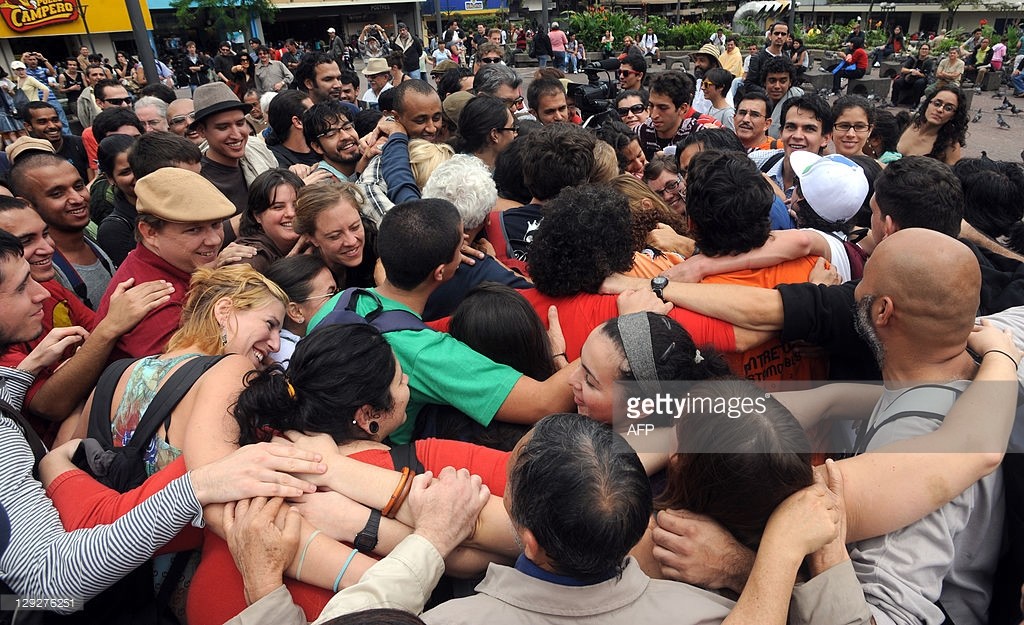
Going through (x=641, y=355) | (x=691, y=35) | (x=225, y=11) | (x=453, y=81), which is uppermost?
(x=225, y=11)

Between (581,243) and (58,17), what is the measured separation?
3245cm

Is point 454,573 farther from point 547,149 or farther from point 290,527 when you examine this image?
point 547,149

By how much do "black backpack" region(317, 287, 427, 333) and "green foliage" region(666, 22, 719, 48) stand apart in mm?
26039

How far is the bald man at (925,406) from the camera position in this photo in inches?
60.4

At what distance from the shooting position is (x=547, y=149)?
326 cm

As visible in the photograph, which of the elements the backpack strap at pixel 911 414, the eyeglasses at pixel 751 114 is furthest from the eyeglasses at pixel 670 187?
the backpack strap at pixel 911 414

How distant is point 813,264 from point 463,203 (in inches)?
68.4

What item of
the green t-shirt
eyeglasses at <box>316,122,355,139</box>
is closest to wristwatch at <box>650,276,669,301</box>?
the green t-shirt

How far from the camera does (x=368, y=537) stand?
1616mm

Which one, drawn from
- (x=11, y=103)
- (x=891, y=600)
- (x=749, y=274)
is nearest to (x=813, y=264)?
(x=749, y=274)

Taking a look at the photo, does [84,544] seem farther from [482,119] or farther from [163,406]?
[482,119]

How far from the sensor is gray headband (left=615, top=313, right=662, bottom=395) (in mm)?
1826

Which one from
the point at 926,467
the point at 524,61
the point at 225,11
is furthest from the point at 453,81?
the point at 225,11

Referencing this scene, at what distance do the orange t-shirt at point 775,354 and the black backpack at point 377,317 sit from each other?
124 centimetres
